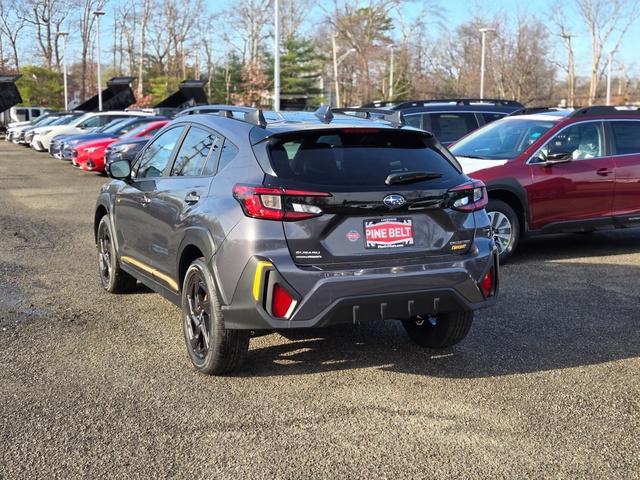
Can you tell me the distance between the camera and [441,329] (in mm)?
5031

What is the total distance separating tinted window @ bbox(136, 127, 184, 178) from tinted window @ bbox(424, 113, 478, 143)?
6.93 meters

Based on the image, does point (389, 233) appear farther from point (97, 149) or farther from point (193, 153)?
point (97, 149)

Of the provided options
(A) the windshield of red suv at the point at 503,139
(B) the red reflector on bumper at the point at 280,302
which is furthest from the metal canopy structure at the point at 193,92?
(B) the red reflector on bumper at the point at 280,302

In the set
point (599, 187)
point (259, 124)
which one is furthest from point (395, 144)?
point (599, 187)

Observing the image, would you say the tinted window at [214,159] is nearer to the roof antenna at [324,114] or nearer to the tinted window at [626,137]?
the roof antenna at [324,114]

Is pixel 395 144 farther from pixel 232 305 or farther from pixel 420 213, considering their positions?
pixel 232 305

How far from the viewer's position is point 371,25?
5412cm

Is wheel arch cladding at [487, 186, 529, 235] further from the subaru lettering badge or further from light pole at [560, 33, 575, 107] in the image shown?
light pole at [560, 33, 575, 107]

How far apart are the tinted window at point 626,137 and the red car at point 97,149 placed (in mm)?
12552

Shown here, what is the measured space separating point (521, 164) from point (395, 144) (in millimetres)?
4153

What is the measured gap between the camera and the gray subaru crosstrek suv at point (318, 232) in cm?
408

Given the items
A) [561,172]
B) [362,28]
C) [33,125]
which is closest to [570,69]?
[362,28]

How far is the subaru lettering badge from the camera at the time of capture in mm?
4203

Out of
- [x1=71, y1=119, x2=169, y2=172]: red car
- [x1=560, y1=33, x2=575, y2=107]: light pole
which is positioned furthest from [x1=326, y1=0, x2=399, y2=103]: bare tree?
[x1=71, y1=119, x2=169, y2=172]: red car
